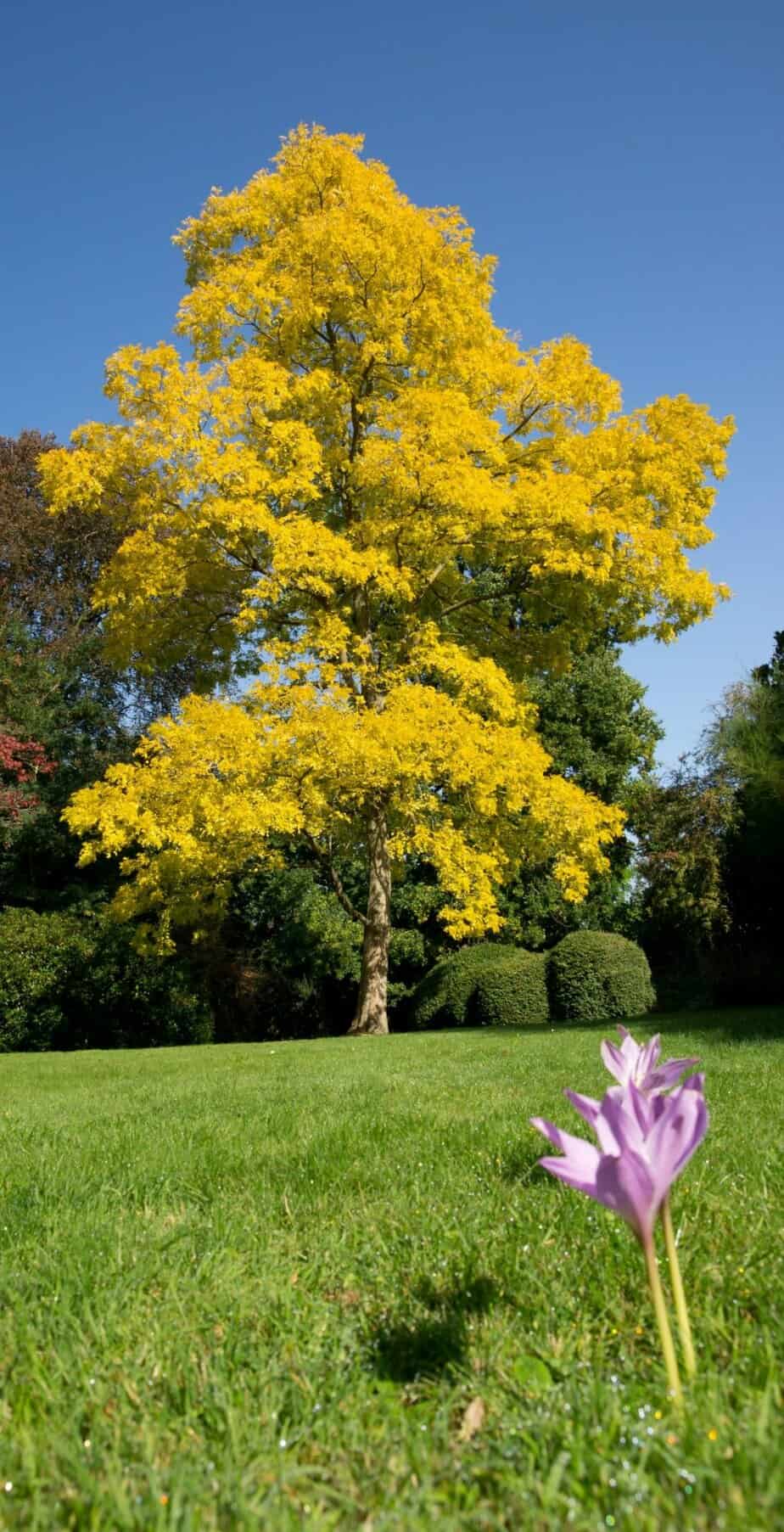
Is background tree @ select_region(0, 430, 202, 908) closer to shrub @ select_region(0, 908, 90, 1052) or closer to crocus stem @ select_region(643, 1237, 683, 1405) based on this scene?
shrub @ select_region(0, 908, 90, 1052)

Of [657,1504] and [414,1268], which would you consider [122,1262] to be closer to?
[414,1268]

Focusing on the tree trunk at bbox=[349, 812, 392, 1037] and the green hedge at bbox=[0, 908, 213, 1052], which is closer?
the tree trunk at bbox=[349, 812, 392, 1037]

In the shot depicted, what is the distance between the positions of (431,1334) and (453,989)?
14295 mm

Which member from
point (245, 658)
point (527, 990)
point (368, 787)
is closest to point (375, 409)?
point (245, 658)

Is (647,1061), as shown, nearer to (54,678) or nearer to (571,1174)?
(571,1174)

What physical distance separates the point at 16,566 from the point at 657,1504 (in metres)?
20.3

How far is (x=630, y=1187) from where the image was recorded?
3.72 ft

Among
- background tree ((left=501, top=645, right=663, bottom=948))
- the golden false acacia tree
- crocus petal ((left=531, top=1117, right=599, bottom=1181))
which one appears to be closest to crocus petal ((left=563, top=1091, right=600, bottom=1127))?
crocus petal ((left=531, top=1117, right=599, bottom=1181))

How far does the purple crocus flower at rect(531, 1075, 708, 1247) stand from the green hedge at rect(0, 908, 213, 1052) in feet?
47.9

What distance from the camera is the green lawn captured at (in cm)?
121

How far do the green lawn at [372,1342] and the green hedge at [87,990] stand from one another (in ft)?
40.5

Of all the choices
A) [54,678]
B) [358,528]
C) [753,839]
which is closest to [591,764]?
[753,839]

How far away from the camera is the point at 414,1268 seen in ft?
6.66

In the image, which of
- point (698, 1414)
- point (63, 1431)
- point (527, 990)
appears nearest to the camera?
point (698, 1414)
